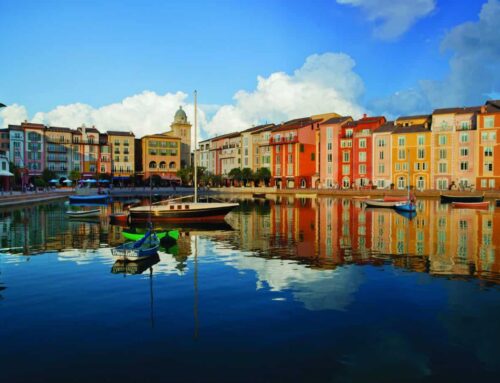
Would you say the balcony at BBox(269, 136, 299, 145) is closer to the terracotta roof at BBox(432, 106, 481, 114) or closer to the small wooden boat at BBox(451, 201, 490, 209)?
the terracotta roof at BBox(432, 106, 481, 114)

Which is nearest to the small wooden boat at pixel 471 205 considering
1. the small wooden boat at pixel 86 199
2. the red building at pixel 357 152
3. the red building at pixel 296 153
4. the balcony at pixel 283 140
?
the red building at pixel 357 152

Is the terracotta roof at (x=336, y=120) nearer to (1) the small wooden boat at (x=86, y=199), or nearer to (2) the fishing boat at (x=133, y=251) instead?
(1) the small wooden boat at (x=86, y=199)

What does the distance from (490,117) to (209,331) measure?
87450 millimetres

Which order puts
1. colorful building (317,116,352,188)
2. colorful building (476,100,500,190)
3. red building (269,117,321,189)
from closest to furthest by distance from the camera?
colorful building (476,100,500,190)
colorful building (317,116,352,188)
red building (269,117,321,189)

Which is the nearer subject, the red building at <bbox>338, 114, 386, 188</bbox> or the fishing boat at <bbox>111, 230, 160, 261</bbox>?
the fishing boat at <bbox>111, 230, 160, 261</bbox>

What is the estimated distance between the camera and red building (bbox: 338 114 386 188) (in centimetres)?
9881

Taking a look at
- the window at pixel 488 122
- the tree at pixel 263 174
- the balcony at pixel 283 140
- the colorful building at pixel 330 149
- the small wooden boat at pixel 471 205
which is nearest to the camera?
the small wooden boat at pixel 471 205

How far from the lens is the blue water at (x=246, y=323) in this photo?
1002 centimetres

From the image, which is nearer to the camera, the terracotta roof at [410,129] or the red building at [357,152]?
the terracotta roof at [410,129]

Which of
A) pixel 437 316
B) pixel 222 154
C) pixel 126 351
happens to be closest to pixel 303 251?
pixel 437 316

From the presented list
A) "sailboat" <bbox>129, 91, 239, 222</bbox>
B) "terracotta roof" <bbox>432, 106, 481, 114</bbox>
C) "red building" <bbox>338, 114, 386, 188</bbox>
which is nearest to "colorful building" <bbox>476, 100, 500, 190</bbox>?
"terracotta roof" <bbox>432, 106, 481, 114</bbox>

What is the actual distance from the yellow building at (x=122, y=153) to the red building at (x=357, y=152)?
61323 mm

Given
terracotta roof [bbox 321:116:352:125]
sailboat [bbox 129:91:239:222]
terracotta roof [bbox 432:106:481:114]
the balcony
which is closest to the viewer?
sailboat [bbox 129:91:239:222]

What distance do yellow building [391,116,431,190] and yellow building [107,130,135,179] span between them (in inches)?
2906
